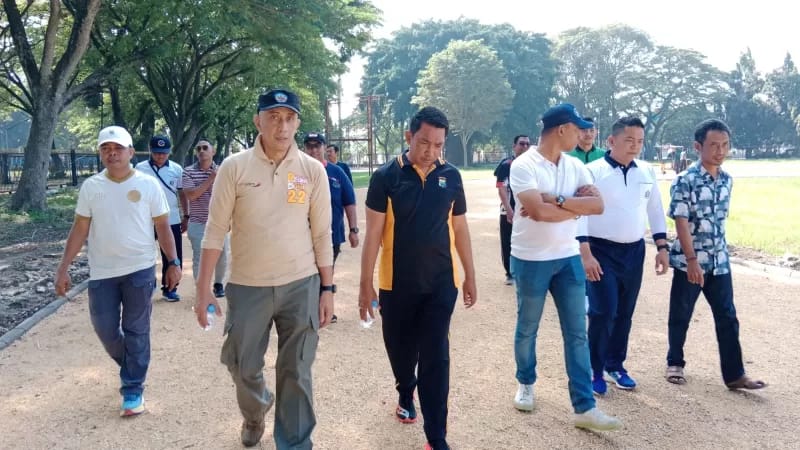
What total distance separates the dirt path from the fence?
22154 mm

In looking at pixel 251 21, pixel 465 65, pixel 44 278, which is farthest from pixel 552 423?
pixel 465 65

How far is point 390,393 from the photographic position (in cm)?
436

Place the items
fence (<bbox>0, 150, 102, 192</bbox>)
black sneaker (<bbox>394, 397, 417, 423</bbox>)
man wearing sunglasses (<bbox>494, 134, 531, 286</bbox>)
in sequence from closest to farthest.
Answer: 1. black sneaker (<bbox>394, 397, 417, 423</bbox>)
2. man wearing sunglasses (<bbox>494, 134, 531, 286</bbox>)
3. fence (<bbox>0, 150, 102, 192</bbox>)

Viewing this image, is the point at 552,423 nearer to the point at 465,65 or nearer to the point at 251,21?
the point at 251,21

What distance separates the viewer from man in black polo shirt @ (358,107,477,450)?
3379 mm

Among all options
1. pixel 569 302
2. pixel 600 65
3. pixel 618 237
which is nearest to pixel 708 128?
pixel 618 237

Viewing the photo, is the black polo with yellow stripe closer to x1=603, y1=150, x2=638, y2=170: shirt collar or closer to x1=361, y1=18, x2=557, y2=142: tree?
x1=603, y1=150, x2=638, y2=170: shirt collar

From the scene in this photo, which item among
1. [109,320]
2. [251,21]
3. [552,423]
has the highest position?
[251,21]

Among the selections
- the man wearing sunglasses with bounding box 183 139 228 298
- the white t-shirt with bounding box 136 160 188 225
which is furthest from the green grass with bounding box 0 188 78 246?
the man wearing sunglasses with bounding box 183 139 228 298

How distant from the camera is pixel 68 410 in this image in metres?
4.07

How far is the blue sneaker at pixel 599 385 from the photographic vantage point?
4223 mm

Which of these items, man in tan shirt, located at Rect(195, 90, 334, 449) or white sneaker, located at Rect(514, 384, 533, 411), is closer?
man in tan shirt, located at Rect(195, 90, 334, 449)

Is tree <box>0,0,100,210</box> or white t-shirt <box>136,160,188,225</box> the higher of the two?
tree <box>0,0,100,210</box>

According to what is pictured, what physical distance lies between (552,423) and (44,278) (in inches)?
286
